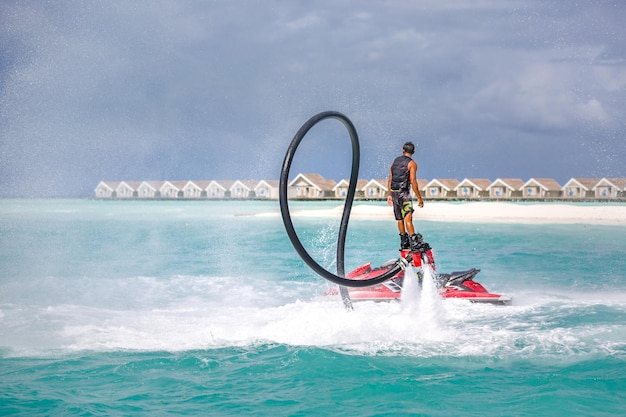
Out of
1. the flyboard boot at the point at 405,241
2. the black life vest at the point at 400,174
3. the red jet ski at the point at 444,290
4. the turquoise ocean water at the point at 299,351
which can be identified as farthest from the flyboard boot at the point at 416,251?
the red jet ski at the point at 444,290

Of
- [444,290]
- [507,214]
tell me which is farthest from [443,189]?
[444,290]

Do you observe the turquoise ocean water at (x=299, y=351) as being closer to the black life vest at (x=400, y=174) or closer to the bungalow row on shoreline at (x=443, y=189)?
the black life vest at (x=400, y=174)

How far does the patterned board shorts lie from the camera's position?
844 cm

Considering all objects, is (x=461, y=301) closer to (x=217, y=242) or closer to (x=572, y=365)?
(x=572, y=365)

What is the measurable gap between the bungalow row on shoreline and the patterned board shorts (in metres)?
64.0

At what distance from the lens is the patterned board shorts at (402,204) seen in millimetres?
8438

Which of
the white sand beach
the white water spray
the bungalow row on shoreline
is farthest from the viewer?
the bungalow row on shoreline

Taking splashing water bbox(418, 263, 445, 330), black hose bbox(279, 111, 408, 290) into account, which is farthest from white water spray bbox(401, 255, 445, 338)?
black hose bbox(279, 111, 408, 290)

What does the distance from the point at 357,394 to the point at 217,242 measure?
2859cm

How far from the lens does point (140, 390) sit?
301 inches

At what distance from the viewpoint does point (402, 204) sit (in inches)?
333

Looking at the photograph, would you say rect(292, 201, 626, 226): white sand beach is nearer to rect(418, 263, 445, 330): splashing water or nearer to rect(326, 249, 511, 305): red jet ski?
rect(326, 249, 511, 305): red jet ski

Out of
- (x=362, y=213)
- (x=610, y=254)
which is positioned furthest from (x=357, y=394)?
→ (x=362, y=213)

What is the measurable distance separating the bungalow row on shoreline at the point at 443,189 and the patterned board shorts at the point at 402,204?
210ft
